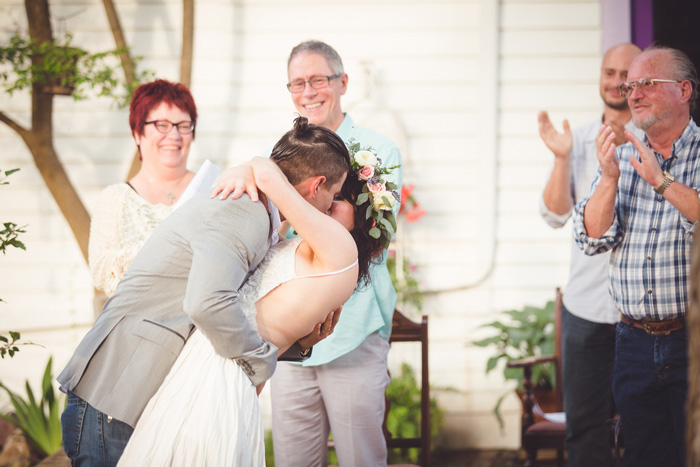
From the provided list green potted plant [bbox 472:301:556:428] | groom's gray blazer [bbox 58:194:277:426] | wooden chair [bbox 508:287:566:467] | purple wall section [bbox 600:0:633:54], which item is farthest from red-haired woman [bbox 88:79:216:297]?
purple wall section [bbox 600:0:633:54]

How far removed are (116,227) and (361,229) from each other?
1087mm

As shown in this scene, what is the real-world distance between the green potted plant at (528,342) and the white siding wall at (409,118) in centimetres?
23

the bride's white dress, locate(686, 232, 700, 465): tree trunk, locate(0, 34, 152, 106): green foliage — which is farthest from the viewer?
locate(0, 34, 152, 106): green foliage

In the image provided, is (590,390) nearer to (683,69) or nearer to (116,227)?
(683,69)

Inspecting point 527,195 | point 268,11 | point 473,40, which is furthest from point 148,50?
point 527,195

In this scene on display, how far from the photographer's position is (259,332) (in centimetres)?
186

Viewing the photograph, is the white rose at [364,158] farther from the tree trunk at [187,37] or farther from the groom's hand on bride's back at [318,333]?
the tree trunk at [187,37]

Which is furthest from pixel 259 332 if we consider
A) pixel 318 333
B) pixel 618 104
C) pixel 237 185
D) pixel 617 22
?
pixel 617 22

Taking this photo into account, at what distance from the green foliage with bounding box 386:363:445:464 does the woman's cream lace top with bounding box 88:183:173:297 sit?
68.1 inches

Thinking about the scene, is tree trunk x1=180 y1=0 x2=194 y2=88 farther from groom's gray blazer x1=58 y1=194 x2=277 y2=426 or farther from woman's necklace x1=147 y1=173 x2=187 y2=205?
groom's gray blazer x1=58 y1=194 x2=277 y2=426

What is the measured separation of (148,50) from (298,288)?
9.61ft

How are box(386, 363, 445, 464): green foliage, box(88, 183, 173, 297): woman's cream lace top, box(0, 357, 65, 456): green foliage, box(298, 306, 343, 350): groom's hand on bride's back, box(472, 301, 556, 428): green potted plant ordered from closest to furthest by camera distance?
box(298, 306, 343, 350): groom's hand on bride's back, box(88, 183, 173, 297): woman's cream lace top, box(0, 357, 65, 456): green foliage, box(386, 363, 445, 464): green foliage, box(472, 301, 556, 428): green potted plant

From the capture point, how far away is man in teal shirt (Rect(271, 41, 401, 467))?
97.7 inches

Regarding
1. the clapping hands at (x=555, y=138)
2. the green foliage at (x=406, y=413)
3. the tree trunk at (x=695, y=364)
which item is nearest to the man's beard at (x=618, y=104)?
the clapping hands at (x=555, y=138)
